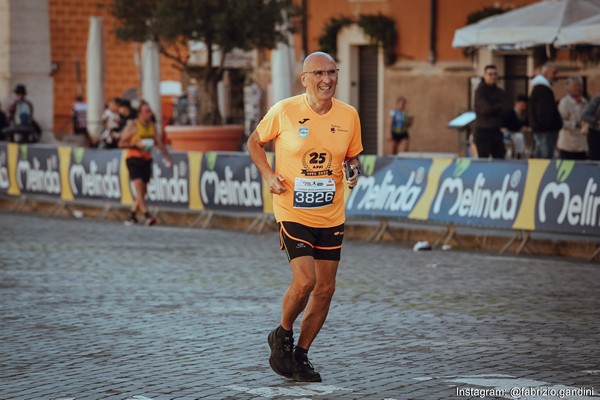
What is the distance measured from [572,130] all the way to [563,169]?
4666 mm

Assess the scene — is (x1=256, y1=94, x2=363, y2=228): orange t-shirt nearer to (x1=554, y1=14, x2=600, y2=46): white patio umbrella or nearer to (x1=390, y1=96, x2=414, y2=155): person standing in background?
(x1=554, y1=14, x2=600, y2=46): white patio umbrella

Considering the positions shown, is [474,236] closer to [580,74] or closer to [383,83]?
[580,74]

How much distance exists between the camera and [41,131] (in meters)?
32.6

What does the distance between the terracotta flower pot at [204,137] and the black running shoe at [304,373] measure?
20.0m

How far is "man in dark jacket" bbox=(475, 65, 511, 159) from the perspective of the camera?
69.9ft

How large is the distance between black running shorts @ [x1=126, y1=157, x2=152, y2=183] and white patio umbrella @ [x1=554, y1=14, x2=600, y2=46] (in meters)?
5.93

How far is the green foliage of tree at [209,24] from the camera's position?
93.8ft

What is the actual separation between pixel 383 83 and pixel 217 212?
49.0 ft

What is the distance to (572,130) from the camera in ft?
72.3

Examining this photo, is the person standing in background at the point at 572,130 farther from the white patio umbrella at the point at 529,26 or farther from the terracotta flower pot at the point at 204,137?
the terracotta flower pot at the point at 204,137

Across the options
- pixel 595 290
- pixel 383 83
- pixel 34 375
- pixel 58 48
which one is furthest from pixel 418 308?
pixel 58 48

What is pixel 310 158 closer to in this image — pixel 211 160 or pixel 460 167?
pixel 460 167

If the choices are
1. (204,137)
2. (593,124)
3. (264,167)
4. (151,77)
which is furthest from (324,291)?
(151,77)

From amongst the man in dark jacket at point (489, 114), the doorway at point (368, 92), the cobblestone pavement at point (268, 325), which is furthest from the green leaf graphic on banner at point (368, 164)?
the doorway at point (368, 92)
